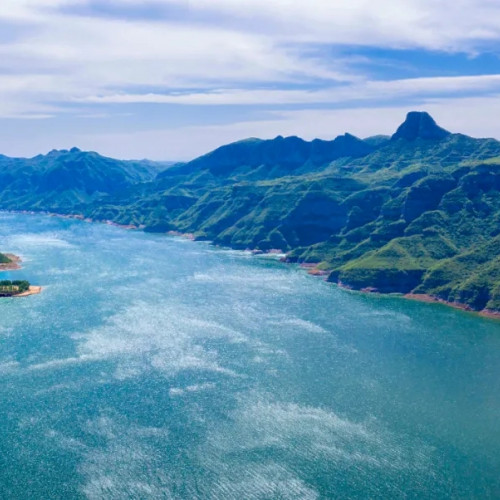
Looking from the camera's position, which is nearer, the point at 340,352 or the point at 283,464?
the point at 283,464

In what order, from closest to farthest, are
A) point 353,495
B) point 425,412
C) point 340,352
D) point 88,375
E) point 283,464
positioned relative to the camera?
1. point 353,495
2. point 283,464
3. point 425,412
4. point 88,375
5. point 340,352

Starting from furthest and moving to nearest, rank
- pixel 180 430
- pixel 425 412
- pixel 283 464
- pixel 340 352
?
pixel 340 352 → pixel 425 412 → pixel 180 430 → pixel 283 464

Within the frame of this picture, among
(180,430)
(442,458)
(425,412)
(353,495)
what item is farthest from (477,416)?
(180,430)

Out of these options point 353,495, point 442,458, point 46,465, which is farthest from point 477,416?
point 46,465

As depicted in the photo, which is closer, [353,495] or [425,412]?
[353,495]

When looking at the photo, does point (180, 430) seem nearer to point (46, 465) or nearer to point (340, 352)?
point (46, 465)

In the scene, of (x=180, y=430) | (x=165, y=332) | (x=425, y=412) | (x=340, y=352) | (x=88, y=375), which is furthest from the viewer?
(x=165, y=332)

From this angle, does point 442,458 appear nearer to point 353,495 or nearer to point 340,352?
point 353,495
